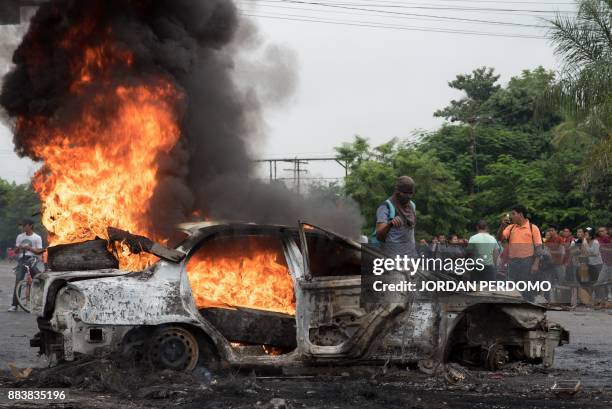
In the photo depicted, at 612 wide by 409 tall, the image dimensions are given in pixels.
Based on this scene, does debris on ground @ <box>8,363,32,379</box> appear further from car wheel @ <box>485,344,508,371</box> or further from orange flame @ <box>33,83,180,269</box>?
car wheel @ <box>485,344,508,371</box>

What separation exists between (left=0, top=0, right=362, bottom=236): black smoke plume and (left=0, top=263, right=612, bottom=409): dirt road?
2.14 metres

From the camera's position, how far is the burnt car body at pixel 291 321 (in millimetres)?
7578

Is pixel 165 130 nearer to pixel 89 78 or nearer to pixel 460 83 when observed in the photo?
pixel 89 78

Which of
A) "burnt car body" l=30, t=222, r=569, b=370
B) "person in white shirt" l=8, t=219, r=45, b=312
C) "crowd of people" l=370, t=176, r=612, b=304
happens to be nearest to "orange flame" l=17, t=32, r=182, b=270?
"burnt car body" l=30, t=222, r=569, b=370

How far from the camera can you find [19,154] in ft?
33.7

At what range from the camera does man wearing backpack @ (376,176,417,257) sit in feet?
28.9

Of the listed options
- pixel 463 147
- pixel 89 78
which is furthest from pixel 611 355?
pixel 463 147

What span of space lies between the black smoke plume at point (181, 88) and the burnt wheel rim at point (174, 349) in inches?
64.1

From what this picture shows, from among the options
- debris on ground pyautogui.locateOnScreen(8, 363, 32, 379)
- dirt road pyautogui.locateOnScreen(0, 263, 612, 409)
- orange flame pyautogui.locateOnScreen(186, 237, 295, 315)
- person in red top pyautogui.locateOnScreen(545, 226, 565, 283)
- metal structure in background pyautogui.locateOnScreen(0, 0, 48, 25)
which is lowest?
dirt road pyautogui.locateOnScreen(0, 263, 612, 409)

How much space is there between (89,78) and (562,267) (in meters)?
11.2

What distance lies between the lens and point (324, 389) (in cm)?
741

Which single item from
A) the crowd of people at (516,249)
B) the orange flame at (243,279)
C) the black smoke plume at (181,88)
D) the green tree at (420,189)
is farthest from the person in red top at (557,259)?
the green tree at (420,189)

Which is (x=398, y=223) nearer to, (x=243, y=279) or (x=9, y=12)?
(x=243, y=279)

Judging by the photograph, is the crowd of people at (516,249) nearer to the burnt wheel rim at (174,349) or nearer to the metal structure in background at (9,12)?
the burnt wheel rim at (174,349)
